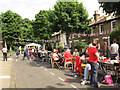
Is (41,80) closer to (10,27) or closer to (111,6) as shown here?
(111,6)

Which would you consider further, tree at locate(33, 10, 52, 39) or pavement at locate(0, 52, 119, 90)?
tree at locate(33, 10, 52, 39)

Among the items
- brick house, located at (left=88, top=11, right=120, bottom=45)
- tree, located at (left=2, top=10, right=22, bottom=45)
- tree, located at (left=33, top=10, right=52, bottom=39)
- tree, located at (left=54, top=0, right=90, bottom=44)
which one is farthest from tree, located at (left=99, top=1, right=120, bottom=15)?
tree, located at (left=2, top=10, right=22, bottom=45)

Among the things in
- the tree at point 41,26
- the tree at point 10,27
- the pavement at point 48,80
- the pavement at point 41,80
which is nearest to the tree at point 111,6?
the pavement at point 41,80

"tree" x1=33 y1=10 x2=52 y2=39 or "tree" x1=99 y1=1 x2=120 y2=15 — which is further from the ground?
"tree" x1=33 y1=10 x2=52 y2=39

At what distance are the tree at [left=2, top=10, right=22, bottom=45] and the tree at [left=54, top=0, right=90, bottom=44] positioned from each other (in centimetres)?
2364

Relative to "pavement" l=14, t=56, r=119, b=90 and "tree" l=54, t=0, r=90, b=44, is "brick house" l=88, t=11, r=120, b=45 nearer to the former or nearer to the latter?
"tree" l=54, t=0, r=90, b=44

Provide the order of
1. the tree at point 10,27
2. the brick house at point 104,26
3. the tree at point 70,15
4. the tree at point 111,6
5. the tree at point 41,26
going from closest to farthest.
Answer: the tree at point 111,6 → the brick house at point 104,26 → the tree at point 70,15 → the tree at point 41,26 → the tree at point 10,27

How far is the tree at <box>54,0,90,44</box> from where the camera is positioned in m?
24.3

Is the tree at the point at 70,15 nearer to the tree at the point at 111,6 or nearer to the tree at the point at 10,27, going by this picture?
the tree at the point at 111,6

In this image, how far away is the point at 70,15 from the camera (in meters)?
25.0

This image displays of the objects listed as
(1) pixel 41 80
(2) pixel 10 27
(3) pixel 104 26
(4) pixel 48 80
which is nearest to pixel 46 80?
(4) pixel 48 80

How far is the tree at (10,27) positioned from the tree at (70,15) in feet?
77.6

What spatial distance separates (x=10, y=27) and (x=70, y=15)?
2614cm

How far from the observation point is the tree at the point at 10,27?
4412cm
